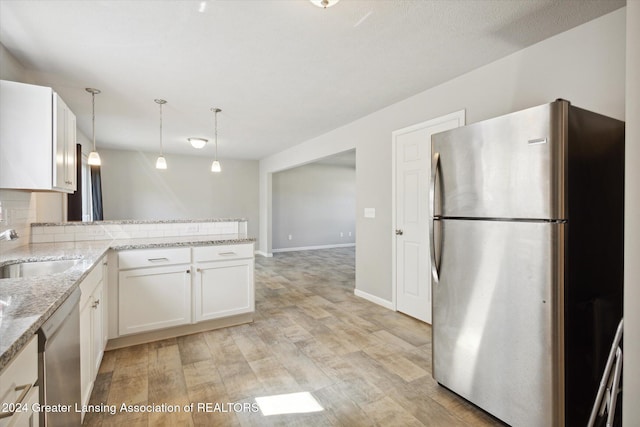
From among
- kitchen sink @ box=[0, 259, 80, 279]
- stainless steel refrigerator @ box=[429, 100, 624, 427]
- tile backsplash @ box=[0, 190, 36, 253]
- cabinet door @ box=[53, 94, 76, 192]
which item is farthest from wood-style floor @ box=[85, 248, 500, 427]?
cabinet door @ box=[53, 94, 76, 192]

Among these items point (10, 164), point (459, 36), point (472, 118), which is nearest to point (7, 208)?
point (10, 164)

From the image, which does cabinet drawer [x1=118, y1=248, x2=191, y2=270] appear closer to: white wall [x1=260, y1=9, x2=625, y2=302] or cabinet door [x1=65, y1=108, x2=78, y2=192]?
cabinet door [x1=65, y1=108, x2=78, y2=192]

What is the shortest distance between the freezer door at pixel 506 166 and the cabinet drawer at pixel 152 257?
84.2 inches

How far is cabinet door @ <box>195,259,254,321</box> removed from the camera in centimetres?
283

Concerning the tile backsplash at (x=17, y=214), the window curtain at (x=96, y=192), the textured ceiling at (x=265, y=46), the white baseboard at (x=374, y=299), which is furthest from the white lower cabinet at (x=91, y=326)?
the window curtain at (x=96, y=192)

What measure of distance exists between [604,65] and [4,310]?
320 centimetres

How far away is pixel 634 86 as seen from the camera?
3.51 feet

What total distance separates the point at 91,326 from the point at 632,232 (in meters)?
2.64

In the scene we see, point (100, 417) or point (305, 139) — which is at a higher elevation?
point (305, 139)

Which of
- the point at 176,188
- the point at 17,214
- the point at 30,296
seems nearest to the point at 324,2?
the point at 30,296

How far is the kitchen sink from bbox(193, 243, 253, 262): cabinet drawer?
3.08 ft

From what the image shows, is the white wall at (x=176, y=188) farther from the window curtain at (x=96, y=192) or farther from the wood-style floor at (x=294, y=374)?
the wood-style floor at (x=294, y=374)

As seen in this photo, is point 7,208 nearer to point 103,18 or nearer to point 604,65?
Result: point 103,18

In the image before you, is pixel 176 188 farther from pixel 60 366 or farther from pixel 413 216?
pixel 60 366
